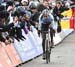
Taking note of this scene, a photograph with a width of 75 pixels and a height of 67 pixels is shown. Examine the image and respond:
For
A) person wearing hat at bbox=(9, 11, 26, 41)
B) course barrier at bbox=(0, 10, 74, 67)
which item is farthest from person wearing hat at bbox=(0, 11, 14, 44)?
course barrier at bbox=(0, 10, 74, 67)

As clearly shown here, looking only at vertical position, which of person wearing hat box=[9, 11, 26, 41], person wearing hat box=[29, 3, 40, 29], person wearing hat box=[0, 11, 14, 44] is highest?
person wearing hat box=[0, 11, 14, 44]

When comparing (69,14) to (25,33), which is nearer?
(25,33)

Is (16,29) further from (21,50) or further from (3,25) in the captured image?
(21,50)

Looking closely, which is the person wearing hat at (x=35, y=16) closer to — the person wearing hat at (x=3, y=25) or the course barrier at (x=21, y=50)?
the course barrier at (x=21, y=50)

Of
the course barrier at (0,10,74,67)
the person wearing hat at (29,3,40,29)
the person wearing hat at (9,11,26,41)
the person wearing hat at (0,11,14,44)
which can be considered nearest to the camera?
the person wearing hat at (0,11,14,44)

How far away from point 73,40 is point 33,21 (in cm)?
828

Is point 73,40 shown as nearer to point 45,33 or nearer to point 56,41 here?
point 56,41

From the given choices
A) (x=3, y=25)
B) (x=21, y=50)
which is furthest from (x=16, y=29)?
(x=21, y=50)

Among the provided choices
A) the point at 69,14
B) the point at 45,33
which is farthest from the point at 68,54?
the point at 69,14

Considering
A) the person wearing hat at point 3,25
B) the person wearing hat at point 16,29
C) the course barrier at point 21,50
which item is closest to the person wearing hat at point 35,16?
the course barrier at point 21,50

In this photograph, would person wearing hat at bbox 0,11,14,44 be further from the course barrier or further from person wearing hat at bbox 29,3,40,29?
person wearing hat at bbox 29,3,40,29

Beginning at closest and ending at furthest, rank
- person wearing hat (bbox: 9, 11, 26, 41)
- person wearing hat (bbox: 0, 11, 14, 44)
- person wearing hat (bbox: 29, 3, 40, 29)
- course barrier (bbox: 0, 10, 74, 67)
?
1. person wearing hat (bbox: 0, 11, 14, 44)
2. person wearing hat (bbox: 9, 11, 26, 41)
3. course barrier (bbox: 0, 10, 74, 67)
4. person wearing hat (bbox: 29, 3, 40, 29)

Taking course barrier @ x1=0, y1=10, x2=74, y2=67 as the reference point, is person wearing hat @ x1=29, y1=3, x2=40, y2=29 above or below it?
above

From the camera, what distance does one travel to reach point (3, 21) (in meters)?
13.0
